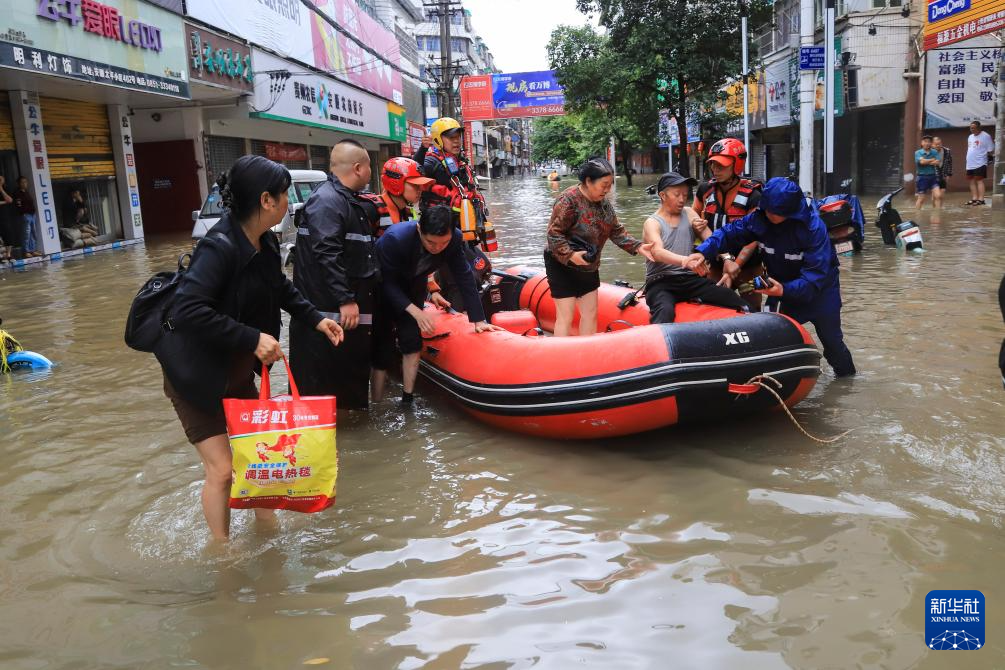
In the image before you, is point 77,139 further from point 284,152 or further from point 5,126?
point 284,152

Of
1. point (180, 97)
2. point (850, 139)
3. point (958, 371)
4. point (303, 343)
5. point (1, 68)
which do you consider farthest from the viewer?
point (850, 139)

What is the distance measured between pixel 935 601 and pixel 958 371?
10.4 ft

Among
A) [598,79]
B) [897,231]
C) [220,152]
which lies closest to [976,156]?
[897,231]

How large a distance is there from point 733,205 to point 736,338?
1.41 m

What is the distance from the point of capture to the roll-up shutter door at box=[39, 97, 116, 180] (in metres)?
15.8

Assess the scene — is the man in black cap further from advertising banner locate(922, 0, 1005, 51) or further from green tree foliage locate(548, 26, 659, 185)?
green tree foliage locate(548, 26, 659, 185)

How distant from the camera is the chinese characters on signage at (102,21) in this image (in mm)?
13156

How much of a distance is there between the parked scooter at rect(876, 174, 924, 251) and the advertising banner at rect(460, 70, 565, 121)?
31668 millimetres

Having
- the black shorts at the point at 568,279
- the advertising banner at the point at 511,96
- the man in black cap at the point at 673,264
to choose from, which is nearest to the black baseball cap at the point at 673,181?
the man in black cap at the point at 673,264

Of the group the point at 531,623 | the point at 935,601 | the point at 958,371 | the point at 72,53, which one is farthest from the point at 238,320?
the point at 72,53

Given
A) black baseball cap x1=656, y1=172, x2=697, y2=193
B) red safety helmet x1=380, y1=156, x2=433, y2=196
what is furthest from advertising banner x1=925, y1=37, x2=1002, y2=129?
red safety helmet x1=380, y1=156, x2=433, y2=196

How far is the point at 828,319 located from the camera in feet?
16.7

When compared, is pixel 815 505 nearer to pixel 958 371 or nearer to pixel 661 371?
pixel 661 371

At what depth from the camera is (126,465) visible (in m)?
4.50
